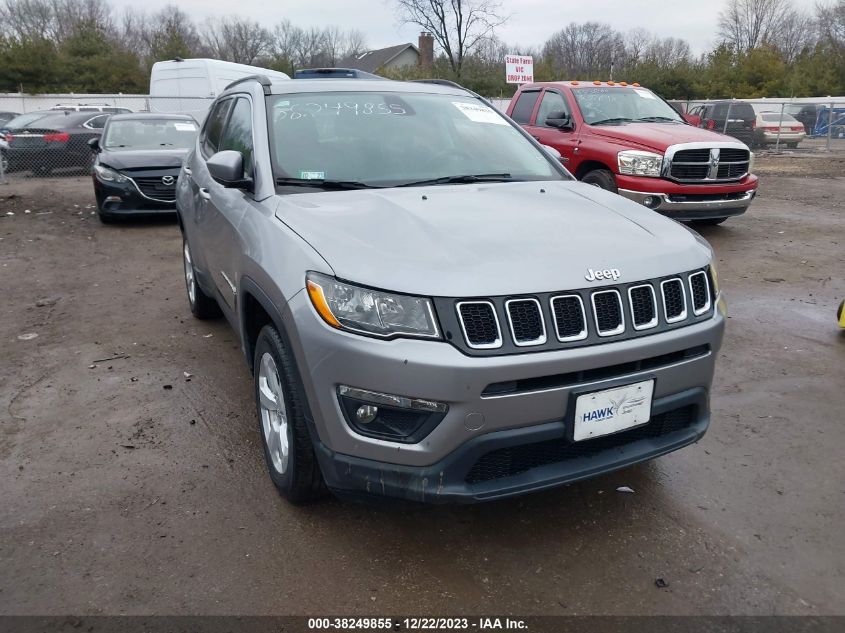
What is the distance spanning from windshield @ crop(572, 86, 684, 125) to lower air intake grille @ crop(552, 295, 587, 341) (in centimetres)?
691

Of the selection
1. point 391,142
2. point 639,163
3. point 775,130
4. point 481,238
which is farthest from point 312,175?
point 775,130


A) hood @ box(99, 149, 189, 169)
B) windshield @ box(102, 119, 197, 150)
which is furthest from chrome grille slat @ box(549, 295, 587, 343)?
windshield @ box(102, 119, 197, 150)

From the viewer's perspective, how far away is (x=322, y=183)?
10.7ft

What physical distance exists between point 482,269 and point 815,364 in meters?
3.33

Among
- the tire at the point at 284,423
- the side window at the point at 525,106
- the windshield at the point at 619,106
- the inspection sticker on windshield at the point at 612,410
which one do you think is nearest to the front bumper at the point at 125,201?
the side window at the point at 525,106

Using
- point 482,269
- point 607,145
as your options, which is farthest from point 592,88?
point 482,269

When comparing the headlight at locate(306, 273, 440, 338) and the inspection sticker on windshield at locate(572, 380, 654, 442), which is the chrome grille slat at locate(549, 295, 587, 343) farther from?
the headlight at locate(306, 273, 440, 338)

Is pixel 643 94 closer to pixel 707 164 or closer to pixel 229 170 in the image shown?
pixel 707 164

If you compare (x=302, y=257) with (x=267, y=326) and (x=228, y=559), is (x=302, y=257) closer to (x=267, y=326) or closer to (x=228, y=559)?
(x=267, y=326)

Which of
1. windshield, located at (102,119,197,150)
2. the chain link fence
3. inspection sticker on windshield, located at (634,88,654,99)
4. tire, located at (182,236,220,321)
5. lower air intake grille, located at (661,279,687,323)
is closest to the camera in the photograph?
lower air intake grille, located at (661,279,687,323)

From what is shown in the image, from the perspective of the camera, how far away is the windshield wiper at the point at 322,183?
3221 mm

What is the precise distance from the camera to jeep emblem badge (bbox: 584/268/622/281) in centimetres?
240

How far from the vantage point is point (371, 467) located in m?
2.33

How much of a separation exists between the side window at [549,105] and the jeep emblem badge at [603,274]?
7182 mm
